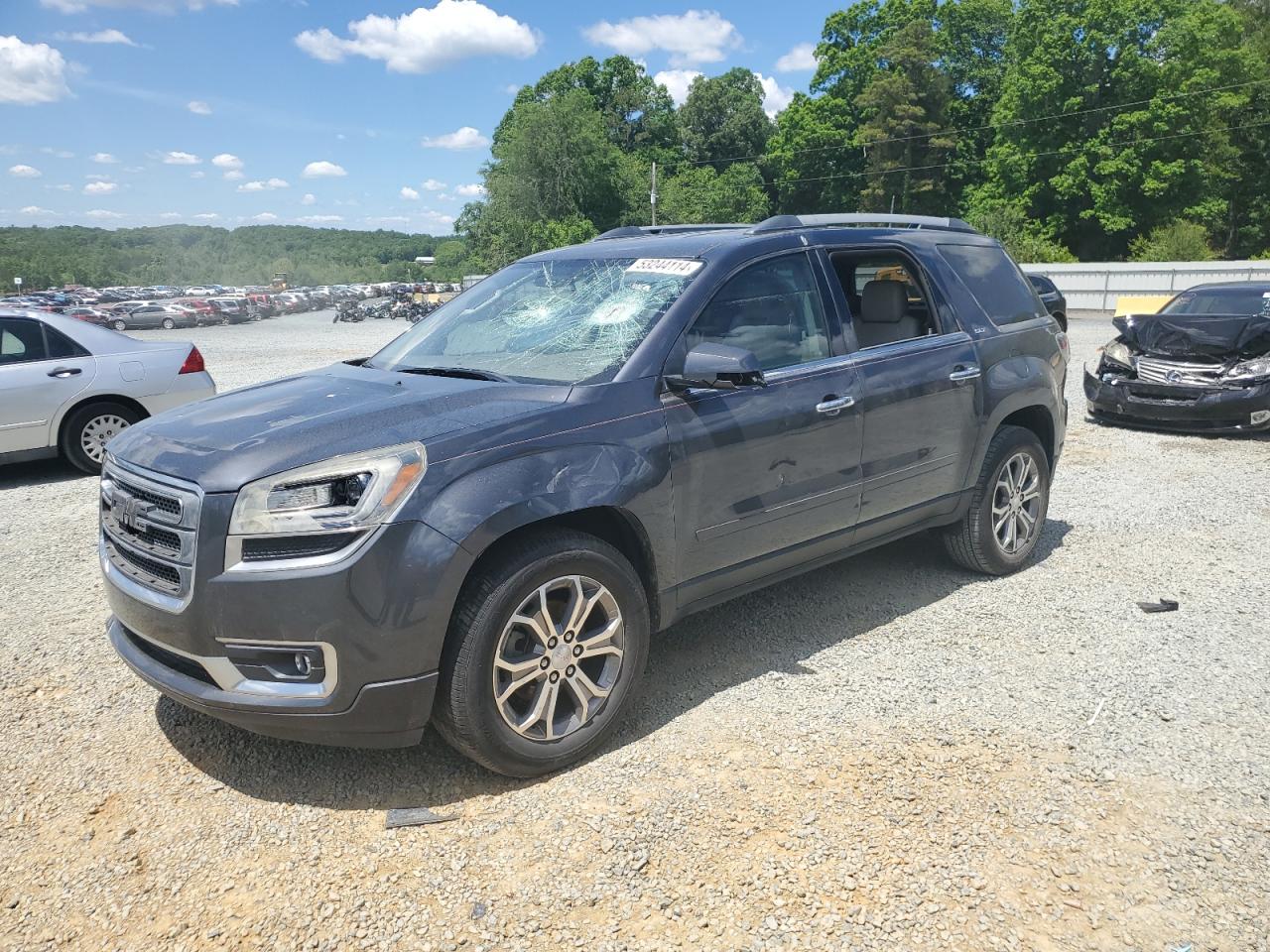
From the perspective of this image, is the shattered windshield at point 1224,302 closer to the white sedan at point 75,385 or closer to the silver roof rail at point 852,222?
the silver roof rail at point 852,222

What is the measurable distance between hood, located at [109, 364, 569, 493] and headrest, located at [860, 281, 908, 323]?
193cm

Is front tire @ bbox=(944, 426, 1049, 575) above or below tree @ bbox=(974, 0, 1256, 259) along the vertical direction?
below

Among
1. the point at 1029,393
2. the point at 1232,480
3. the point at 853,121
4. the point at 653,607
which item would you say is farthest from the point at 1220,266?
the point at 853,121

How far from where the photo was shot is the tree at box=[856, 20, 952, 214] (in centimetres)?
6619

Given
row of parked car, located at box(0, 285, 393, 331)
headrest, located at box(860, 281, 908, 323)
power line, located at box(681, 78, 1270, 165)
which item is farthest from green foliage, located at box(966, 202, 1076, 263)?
headrest, located at box(860, 281, 908, 323)

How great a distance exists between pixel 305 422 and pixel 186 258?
117 metres

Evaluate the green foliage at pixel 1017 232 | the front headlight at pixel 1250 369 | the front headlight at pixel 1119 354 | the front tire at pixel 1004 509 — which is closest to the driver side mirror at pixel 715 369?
the front tire at pixel 1004 509

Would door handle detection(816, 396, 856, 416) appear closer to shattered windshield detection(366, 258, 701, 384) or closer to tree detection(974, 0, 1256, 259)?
shattered windshield detection(366, 258, 701, 384)

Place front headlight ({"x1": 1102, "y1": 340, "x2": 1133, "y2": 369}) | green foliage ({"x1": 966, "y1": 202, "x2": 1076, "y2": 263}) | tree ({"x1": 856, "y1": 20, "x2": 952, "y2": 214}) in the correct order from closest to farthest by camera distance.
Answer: front headlight ({"x1": 1102, "y1": 340, "x2": 1133, "y2": 369}) → green foliage ({"x1": 966, "y1": 202, "x2": 1076, "y2": 263}) → tree ({"x1": 856, "y1": 20, "x2": 952, "y2": 214})

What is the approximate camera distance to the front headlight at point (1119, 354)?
964 cm

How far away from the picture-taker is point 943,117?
6775 cm

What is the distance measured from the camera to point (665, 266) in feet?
12.9

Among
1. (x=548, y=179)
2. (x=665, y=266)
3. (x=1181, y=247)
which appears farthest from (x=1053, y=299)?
(x=548, y=179)

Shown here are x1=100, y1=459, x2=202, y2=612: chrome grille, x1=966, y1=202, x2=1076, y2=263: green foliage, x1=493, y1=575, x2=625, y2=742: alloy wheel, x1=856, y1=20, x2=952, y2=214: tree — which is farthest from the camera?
x1=856, y1=20, x2=952, y2=214: tree
